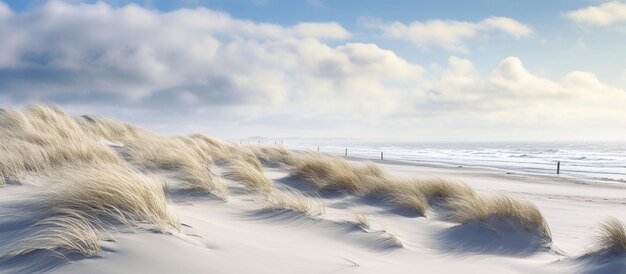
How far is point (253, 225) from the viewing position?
Result: 457 cm

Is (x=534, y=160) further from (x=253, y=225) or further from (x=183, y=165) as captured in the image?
(x=253, y=225)

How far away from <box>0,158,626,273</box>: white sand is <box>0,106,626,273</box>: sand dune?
0.5 inches

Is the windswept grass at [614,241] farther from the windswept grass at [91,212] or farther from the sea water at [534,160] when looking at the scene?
the sea water at [534,160]

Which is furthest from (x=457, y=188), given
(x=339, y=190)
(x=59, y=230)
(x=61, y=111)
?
(x=61, y=111)

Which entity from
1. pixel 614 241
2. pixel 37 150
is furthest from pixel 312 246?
pixel 37 150

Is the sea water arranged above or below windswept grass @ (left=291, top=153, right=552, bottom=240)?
below

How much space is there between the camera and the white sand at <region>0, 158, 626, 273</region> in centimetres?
302

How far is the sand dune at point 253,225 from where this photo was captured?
304 centimetres

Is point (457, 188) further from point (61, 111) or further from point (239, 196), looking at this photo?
point (61, 111)

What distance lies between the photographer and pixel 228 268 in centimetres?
303

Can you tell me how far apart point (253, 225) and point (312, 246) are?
2.82 feet

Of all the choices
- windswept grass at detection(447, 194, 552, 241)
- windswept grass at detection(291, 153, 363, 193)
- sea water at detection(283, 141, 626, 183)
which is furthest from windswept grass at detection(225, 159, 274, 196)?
sea water at detection(283, 141, 626, 183)

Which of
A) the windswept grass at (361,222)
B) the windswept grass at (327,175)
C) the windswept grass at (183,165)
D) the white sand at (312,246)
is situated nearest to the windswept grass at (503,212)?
the white sand at (312,246)

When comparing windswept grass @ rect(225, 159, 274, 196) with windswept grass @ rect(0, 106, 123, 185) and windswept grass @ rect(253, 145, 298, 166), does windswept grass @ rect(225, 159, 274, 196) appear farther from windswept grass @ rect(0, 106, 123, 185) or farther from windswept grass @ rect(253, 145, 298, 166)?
windswept grass @ rect(253, 145, 298, 166)
